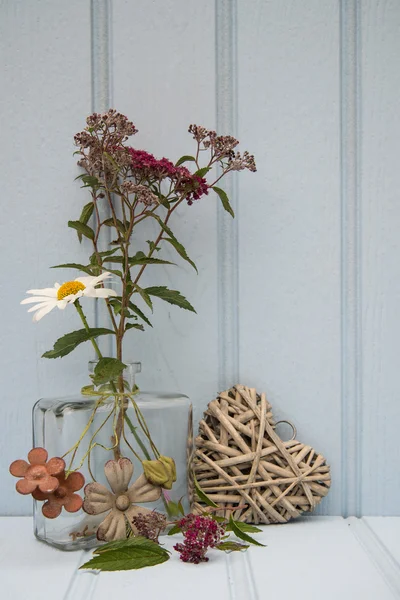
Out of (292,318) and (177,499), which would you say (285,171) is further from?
(177,499)

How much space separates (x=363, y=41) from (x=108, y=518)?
706 millimetres

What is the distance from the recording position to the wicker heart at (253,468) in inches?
31.7

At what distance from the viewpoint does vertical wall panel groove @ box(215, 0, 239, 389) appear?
885mm

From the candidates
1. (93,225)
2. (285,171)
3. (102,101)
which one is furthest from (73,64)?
(285,171)

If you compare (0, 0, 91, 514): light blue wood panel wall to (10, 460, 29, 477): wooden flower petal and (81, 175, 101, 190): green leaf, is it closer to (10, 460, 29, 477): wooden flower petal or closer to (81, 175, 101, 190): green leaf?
(81, 175, 101, 190): green leaf

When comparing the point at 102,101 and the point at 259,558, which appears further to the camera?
the point at 102,101

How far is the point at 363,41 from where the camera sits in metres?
0.89

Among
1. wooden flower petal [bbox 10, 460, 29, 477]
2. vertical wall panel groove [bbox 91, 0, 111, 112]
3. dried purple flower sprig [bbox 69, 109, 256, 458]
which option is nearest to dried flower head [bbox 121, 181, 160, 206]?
dried purple flower sprig [bbox 69, 109, 256, 458]

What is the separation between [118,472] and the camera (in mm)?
718

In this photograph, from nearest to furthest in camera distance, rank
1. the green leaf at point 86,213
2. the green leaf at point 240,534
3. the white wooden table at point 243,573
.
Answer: the white wooden table at point 243,573
the green leaf at point 240,534
the green leaf at point 86,213

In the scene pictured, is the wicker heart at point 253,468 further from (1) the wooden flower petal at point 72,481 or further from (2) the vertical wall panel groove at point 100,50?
(2) the vertical wall panel groove at point 100,50

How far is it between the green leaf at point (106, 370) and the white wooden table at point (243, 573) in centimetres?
20

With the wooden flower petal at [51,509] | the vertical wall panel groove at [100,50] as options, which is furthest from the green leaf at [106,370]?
the vertical wall panel groove at [100,50]

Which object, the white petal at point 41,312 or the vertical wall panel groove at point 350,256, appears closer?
the white petal at point 41,312
